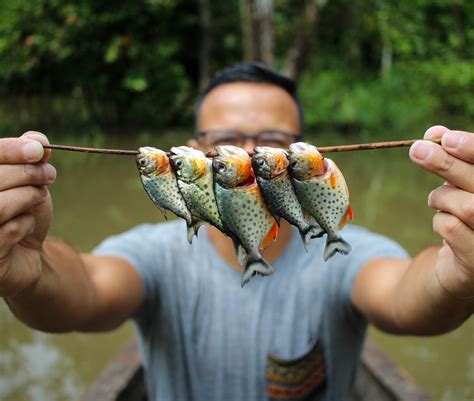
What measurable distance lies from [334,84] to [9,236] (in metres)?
Answer: 20.4

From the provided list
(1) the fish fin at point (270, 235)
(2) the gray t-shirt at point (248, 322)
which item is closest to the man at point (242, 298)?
(2) the gray t-shirt at point (248, 322)

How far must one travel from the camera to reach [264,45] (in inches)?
524

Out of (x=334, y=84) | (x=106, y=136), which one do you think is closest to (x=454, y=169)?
(x=106, y=136)

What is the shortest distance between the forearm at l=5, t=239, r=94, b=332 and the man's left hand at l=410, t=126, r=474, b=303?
1459mm

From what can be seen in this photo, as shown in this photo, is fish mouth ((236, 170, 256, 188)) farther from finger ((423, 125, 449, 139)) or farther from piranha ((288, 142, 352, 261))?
finger ((423, 125, 449, 139))

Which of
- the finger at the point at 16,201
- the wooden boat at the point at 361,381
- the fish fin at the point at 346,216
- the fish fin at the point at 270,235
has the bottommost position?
the wooden boat at the point at 361,381

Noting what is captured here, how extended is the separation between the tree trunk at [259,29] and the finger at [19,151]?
1205 centimetres

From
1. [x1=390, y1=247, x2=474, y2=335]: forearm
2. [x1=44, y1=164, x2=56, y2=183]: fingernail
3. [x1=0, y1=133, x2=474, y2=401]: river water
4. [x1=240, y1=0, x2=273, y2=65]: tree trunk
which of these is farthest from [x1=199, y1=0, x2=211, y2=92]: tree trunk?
[x1=44, y1=164, x2=56, y2=183]: fingernail

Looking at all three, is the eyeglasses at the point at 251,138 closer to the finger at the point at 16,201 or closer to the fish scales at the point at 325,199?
the fish scales at the point at 325,199

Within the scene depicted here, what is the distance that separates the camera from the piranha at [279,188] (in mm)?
1563

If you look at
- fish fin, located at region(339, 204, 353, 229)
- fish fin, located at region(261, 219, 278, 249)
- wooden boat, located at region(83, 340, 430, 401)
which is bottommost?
wooden boat, located at region(83, 340, 430, 401)

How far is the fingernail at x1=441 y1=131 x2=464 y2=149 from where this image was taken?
157 cm

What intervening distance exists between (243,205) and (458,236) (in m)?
0.71

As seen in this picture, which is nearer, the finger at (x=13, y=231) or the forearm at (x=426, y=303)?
the finger at (x=13, y=231)
